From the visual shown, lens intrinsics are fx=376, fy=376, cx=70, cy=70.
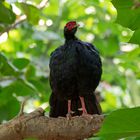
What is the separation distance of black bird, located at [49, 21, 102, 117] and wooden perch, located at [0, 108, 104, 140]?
719 millimetres

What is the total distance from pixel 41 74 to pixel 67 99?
3.53ft

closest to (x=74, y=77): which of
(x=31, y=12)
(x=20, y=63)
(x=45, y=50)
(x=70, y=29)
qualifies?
(x=20, y=63)

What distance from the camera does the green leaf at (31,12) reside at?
3160 mm

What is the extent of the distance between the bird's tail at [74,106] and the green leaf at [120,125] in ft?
6.16

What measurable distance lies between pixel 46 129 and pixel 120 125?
1101 mm

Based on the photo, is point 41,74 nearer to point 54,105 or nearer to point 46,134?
point 54,105

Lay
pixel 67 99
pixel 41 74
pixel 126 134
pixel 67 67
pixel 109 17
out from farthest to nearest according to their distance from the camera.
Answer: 1. pixel 109 17
2. pixel 41 74
3. pixel 67 99
4. pixel 67 67
5. pixel 126 134

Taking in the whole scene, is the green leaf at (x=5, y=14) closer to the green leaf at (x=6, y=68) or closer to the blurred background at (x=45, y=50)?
the blurred background at (x=45, y=50)

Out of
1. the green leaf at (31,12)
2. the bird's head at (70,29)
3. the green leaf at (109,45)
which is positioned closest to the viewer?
the green leaf at (31,12)

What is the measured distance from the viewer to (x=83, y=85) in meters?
2.96

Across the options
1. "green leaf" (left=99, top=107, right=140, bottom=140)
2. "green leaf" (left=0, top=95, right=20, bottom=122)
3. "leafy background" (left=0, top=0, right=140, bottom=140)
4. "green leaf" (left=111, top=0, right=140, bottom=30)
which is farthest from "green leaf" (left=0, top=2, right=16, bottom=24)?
"green leaf" (left=99, top=107, right=140, bottom=140)

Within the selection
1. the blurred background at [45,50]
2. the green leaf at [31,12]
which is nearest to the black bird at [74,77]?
the blurred background at [45,50]

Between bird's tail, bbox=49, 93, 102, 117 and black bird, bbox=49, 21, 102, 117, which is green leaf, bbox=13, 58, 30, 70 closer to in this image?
black bird, bbox=49, 21, 102, 117

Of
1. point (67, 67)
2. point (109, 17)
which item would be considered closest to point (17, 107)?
point (67, 67)
